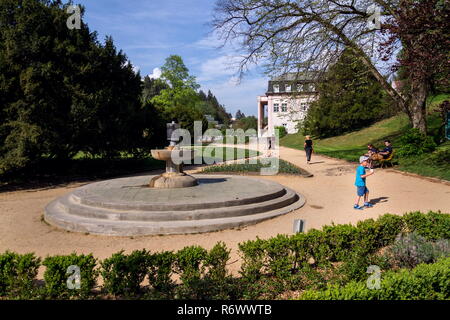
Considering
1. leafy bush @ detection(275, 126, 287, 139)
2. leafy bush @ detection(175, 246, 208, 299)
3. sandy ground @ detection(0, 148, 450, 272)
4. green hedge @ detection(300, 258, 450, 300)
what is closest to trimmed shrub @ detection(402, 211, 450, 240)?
green hedge @ detection(300, 258, 450, 300)

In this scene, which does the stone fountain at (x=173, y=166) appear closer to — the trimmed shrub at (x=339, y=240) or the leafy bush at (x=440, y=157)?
the trimmed shrub at (x=339, y=240)

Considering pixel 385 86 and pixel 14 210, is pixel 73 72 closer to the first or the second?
pixel 14 210

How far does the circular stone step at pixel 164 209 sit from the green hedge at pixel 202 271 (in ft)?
8.96

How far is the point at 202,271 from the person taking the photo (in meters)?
4.54

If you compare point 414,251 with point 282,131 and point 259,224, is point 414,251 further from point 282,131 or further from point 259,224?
point 282,131

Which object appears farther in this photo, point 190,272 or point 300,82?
point 300,82

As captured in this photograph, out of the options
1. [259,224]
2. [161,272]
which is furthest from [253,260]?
[259,224]

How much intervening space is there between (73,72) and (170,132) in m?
8.24

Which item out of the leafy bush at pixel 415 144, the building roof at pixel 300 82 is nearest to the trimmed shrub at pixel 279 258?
the building roof at pixel 300 82

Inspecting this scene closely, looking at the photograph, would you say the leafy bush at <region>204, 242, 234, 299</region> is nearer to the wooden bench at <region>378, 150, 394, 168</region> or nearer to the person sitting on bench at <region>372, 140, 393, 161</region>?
the person sitting on bench at <region>372, 140, 393, 161</region>

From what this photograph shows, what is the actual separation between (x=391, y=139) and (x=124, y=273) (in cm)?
2827

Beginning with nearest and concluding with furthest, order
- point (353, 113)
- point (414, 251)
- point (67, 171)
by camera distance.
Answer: point (414, 251) → point (67, 171) → point (353, 113)
